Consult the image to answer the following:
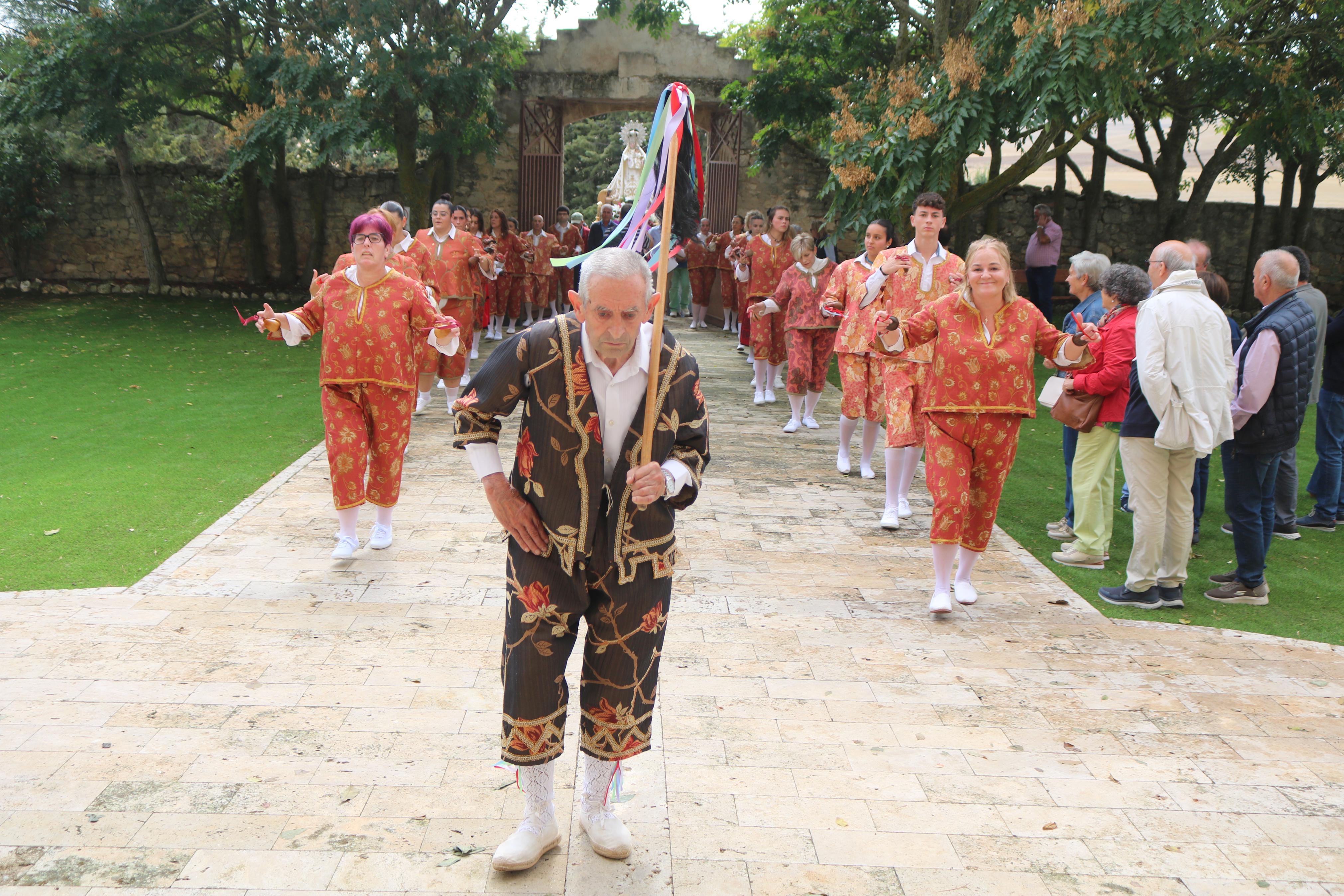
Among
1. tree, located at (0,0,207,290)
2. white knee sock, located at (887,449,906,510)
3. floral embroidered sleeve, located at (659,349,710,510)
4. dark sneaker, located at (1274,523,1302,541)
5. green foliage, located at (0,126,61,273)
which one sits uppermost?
tree, located at (0,0,207,290)

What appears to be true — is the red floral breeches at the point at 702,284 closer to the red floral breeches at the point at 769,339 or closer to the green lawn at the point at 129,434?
the red floral breeches at the point at 769,339

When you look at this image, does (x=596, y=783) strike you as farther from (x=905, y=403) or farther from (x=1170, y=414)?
(x=905, y=403)

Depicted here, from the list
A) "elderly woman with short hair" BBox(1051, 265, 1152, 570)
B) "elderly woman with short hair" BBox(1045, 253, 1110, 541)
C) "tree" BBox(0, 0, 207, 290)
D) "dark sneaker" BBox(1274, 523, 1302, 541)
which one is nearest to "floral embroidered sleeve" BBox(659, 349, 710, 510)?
"elderly woman with short hair" BBox(1051, 265, 1152, 570)

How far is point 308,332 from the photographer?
18.4 ft

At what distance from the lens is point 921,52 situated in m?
13.2

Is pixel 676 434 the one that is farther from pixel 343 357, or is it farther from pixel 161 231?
pixel 161 231

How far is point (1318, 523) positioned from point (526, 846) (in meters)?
6.82

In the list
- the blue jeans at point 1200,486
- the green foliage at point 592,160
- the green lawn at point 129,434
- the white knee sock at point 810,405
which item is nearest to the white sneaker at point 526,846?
the green lawn at point 129,434

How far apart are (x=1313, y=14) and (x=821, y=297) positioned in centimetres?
855

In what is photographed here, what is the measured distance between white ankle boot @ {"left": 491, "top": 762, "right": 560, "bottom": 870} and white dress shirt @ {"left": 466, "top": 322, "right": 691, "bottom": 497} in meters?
0.91

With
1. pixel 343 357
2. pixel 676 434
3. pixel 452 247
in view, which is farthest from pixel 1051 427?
pixel 676 434

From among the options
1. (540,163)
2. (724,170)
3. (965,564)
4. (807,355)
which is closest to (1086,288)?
(965,564)

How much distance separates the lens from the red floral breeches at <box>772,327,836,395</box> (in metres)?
9.37

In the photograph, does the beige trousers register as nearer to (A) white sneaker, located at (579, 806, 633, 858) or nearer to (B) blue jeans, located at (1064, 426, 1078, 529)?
(B) blue jeans, located at (1064, 426, 1078, 529)
